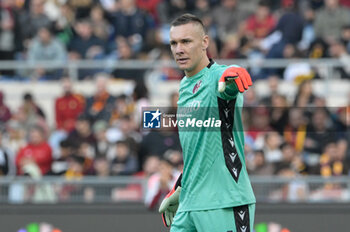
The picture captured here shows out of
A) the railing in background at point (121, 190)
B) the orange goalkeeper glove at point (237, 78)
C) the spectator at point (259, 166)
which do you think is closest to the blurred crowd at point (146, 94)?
the spectator at point (259, 166)

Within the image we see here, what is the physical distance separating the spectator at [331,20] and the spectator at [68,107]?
14.8 ft

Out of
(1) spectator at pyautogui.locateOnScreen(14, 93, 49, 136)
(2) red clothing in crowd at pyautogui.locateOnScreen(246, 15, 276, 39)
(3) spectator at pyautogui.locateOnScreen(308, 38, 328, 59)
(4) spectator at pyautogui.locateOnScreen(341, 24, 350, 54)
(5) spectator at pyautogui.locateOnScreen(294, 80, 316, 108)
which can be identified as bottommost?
(1) spectator at pyautogui.locateOnScreen(14, 93, 49, 136)

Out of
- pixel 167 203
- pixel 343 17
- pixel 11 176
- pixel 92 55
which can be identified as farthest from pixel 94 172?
pixel 343 17

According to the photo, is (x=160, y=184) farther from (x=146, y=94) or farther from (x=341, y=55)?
(x=341, y=55)

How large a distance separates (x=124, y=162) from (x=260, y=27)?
4956 mm

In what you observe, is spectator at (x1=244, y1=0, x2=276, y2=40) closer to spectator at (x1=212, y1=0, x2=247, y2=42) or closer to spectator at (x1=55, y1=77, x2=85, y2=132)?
spectator at (x1=212, y1=0, x2=247, y2=42)

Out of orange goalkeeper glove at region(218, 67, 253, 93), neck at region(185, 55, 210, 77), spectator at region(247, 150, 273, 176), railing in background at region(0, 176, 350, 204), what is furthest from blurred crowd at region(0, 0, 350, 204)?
orange goalkeeper glove at region(218, 67, 253, 93)

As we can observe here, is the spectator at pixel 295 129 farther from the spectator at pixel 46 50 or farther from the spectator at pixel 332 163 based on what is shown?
the spectator at pixel 46 50

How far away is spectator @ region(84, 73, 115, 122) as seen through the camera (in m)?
12.0

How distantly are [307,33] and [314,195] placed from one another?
5809 millimetres

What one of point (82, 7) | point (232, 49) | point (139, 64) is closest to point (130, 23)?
point (82, 7)

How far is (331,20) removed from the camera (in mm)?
14398

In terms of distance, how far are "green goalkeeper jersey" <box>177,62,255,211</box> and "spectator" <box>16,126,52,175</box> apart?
590cm

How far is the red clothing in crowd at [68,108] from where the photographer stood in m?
12.4
